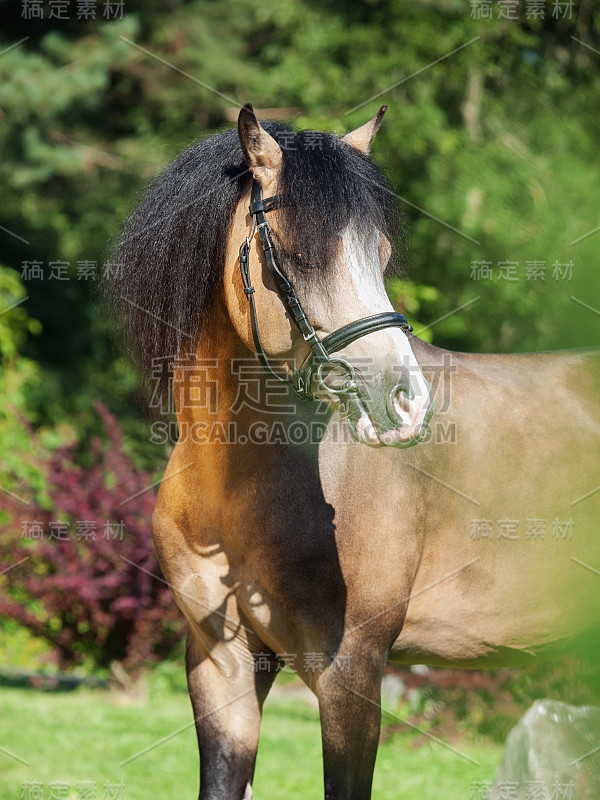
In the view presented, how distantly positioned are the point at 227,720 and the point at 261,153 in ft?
5.97

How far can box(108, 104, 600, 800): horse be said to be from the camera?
2.33m

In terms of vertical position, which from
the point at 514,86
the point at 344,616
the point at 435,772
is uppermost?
the point at 514,86

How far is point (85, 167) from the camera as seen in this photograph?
1239 cm

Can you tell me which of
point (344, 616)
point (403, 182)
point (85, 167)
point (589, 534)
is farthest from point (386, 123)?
point (344, 616)

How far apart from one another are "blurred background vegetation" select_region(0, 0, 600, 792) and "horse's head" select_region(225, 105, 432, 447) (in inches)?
209

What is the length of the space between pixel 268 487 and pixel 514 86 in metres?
9.80

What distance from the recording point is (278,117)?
11164mm

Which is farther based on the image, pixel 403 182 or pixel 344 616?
pixel 403 182

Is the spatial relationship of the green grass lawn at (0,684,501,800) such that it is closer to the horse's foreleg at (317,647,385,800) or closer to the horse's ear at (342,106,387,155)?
the horse's foreleg at (317,647,385,800)

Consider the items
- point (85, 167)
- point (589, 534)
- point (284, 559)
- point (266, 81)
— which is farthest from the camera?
point (85, 167)

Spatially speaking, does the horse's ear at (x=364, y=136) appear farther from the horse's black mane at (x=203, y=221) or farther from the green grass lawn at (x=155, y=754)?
the green grass lawn at (x=155, y=754)

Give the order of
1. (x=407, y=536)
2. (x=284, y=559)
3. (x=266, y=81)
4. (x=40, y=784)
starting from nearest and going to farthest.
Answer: (x=284, y=559), (x=407, y=536), (x=40, y=784), (x=266, y=81)

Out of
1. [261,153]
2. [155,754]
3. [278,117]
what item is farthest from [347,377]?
[278,117]

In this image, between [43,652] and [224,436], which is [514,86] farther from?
[224,436]
